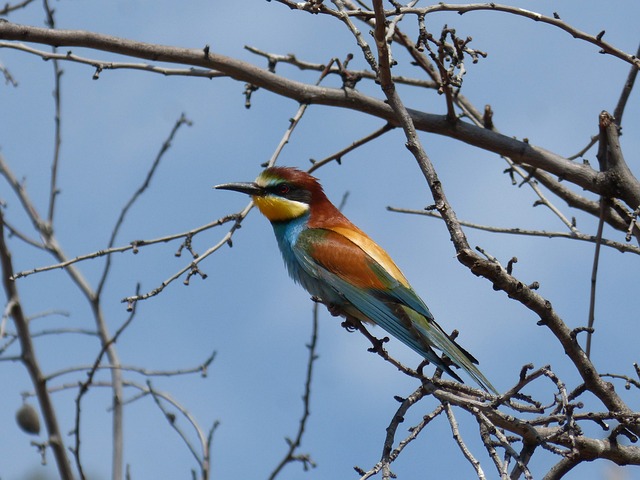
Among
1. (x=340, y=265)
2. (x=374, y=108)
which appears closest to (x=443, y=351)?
(x=340, y=265)

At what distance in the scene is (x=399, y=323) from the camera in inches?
150

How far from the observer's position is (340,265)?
419cm

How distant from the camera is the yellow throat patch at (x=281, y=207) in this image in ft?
15.0

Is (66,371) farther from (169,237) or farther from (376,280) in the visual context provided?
(376,280)

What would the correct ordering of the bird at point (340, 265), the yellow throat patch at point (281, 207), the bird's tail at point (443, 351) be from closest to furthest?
the bird's tail at point (443, 351) → the bird at point (340, 265) → the yellow throat patch at point (281, 207)

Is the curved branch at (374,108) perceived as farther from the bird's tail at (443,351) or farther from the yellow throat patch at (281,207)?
the bird's tail at (443,351)

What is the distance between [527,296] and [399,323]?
1294 millimetres

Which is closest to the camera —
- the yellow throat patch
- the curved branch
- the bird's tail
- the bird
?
the bird's tail

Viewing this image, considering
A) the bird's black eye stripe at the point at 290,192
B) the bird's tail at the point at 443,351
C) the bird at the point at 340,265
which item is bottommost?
the bird's tail at the point at 443,351

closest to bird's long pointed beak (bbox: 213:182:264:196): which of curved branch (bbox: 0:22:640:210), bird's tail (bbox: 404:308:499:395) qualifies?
curved branch (bbox: 0:22:640:210)

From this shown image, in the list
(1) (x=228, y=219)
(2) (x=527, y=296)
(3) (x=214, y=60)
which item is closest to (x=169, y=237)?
(1) (x=228, y=219)

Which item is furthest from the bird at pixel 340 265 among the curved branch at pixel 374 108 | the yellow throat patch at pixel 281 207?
the curved branch at pixel 374 108

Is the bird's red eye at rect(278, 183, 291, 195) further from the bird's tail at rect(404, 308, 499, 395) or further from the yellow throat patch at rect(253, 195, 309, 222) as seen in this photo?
the bird's tail at rect(404, 308, 499, 395)

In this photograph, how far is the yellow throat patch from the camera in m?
4.57
